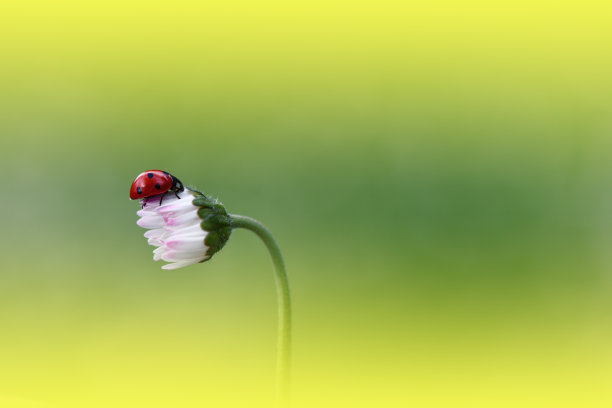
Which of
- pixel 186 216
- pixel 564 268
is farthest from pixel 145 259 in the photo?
pixel 186 216

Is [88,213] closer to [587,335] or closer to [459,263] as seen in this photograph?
[459,263]

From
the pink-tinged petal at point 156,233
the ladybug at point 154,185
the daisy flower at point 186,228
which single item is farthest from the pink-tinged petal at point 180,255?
the ladybug at point 154,185

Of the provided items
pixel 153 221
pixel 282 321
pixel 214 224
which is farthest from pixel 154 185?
pixel 282 321

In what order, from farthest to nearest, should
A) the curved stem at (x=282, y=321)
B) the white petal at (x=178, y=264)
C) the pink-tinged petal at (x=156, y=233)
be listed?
the pink-tinged petal at (x=156, y=233) < the white petal at (x=178, y=264) < the curved stem at (x=282, y=321)

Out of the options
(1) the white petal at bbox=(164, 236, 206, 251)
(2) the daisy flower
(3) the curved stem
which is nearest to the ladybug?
(2) the daisy flower

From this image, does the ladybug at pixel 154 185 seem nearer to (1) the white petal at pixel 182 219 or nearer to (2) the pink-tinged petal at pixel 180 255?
(1) the white petal at pixel 182 219

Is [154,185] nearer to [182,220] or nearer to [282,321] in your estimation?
[182,220]

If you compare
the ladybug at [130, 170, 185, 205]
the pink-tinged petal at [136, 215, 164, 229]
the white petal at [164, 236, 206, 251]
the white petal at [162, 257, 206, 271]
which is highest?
the ladybug at [130, 170, 185, 205]

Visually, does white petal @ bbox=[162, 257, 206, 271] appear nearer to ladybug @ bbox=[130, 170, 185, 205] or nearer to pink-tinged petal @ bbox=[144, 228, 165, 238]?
pink-tinged petal @ bbox=[144, 228, 165, 238]

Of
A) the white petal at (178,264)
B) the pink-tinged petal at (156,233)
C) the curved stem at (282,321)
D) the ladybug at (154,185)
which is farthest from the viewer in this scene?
the ladybug at (154,185)
